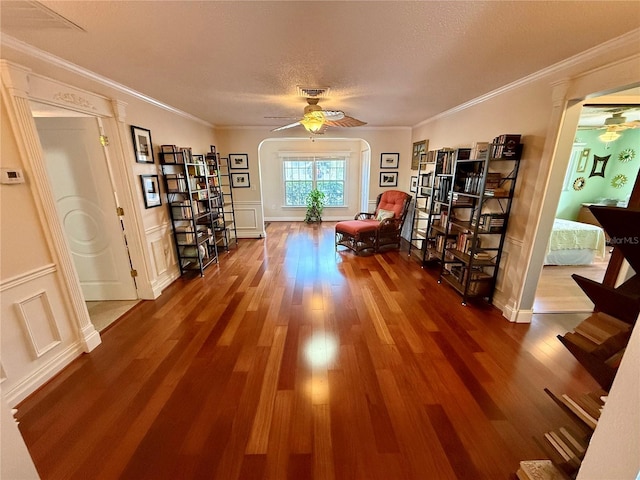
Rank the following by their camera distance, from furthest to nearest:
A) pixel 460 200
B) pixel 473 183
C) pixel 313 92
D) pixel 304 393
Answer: pixel 460 200 → pixel 473 183 → pixel 313 92 → pixel 304 393

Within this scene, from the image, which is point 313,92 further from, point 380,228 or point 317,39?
point 380,228

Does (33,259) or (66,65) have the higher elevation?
(66,65)

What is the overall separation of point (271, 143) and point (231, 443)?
6.99 meters

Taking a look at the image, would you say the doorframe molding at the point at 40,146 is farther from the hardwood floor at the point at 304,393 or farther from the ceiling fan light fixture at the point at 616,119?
the ceiling fan light fixture at the point at 616,119

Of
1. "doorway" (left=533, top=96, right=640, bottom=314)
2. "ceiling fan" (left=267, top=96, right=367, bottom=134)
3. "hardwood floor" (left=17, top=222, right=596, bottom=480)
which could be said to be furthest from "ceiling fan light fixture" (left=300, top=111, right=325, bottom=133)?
"doorway" (left=533, top=96, right=640, bottom=314)

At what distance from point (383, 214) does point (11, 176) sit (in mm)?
4719

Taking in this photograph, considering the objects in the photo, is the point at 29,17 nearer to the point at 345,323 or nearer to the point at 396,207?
the point at 345,323

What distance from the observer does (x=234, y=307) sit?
2896mm

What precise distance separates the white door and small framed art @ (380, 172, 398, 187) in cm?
466

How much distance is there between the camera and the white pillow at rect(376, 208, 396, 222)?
4879 millimetres

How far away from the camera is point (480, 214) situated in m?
2.68

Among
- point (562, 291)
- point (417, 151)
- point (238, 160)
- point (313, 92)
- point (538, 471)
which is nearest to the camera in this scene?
point (538, 471)

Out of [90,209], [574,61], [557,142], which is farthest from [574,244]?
[90,209]

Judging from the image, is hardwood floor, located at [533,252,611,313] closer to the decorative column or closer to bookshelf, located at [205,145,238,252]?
the decorative column
